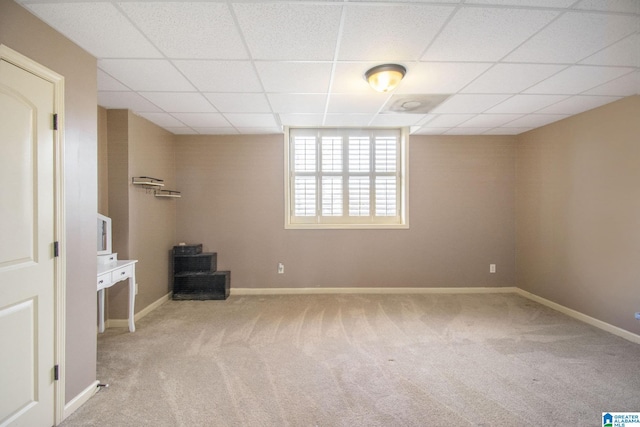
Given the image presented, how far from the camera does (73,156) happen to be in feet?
6.46

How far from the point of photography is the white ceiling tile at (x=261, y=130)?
167 inches

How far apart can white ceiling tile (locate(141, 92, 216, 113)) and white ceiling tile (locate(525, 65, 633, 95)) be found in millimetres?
3311

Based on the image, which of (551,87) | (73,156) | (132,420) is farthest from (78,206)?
(551,87)

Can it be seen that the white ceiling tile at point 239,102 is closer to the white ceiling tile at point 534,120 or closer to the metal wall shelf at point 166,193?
the metal wall shelf at point 166,193

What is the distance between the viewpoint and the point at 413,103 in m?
3.23

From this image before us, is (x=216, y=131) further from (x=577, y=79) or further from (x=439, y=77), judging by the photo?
(x=577, y=79)

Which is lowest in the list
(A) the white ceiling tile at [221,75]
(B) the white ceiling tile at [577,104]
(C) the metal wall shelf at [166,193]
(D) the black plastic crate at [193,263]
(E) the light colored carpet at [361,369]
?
(E) the light colored carpet at [361,369]

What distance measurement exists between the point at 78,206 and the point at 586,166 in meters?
5.03

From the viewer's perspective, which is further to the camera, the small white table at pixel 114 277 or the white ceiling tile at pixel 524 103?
the white ceiling tile at pixel 524 103

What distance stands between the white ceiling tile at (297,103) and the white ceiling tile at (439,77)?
845 millimetres

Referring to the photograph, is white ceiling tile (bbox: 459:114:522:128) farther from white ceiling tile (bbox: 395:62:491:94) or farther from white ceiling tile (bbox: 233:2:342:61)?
white ceiling tile (bbox: 233:2:342:61)

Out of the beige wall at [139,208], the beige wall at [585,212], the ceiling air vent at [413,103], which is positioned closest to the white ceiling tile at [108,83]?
the beige wall at [139,208]

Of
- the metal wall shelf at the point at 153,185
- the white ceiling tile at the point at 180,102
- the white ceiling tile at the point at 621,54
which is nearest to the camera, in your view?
the white ceiling tile at the point at 621,54

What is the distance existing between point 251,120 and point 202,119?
620 millimetres
